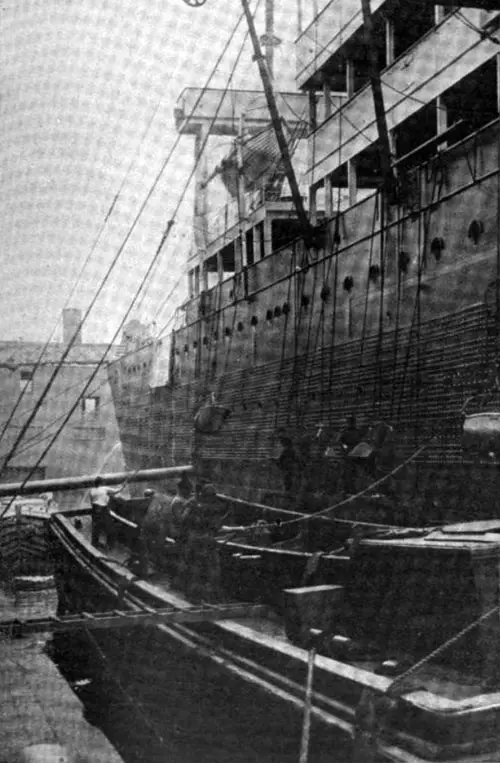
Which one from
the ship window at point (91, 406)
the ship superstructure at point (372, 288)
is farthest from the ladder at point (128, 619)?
the ship window at point (91, 406)

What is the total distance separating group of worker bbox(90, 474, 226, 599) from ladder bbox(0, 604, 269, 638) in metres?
1.32

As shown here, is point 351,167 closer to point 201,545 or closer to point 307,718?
point 201,545

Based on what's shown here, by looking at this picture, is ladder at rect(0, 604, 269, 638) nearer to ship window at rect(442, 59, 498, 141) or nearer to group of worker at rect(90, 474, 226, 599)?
group of worker at rect(90, 474, 226, 599)

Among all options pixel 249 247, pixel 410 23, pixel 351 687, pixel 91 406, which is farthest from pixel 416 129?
pixel 91 406

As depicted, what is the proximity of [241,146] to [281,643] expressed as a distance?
14409 mm

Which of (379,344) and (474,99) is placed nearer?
(379,344)

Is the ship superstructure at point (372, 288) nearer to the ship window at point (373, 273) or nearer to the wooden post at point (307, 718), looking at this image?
the ship window at point (373, 273)

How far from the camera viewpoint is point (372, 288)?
11820 mm

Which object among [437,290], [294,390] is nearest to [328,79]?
[294,390]

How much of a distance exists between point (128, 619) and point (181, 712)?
1.03 metres

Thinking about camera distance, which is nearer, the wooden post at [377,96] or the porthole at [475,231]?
the wooden post at [377,96]

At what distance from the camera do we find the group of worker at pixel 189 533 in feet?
33.9

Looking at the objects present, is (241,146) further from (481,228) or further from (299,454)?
(481,228)

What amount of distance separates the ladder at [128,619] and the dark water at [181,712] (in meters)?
0.45
